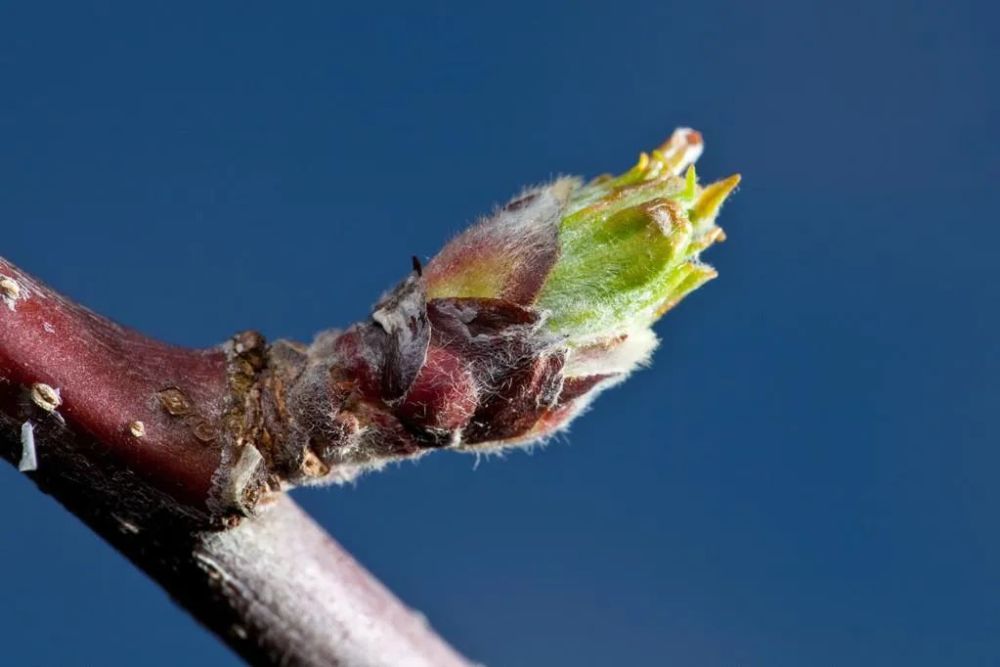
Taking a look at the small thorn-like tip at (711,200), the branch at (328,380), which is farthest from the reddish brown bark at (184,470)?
the small thorn-like tip at (711,200)

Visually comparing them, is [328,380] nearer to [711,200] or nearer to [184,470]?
[184,470]

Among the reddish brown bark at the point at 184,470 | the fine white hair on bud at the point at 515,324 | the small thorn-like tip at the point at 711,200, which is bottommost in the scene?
the reddish brown bark at the point at 184,470

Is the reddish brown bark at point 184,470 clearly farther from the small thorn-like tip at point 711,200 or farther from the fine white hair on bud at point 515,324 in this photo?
the small thorn-like tip at point 711,200

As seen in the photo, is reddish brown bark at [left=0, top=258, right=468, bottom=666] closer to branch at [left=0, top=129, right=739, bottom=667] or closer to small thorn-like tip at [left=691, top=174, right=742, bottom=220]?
branch at [left=0, top=129, right=739, bottom=667]

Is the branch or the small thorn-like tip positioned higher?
the small thorn-like tip

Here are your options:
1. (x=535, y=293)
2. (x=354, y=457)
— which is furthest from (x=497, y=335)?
(x=354, y=457)

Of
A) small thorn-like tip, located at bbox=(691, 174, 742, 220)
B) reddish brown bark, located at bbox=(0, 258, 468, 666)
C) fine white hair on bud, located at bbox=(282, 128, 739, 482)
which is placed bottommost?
reddish brown bark, located at bbox=(0, 258, 468, 666)

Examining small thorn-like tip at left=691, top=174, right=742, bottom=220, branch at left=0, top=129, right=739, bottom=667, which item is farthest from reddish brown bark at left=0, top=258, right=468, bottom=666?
small thorn-like tip at left=691, top=174, right=742, bottom=220

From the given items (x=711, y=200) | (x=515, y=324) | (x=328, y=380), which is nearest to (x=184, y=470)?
(x=328, y=380)
